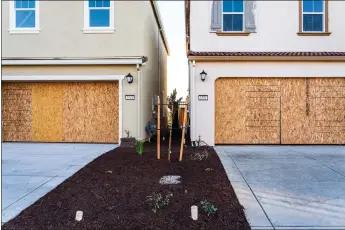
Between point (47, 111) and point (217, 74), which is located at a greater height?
point (217, 74)

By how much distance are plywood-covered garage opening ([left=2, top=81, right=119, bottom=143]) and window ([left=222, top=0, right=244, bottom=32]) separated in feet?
14.3

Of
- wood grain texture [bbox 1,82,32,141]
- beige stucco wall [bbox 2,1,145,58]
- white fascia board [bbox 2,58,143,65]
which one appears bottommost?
wood grain texture [bbox 1,82,32,141]

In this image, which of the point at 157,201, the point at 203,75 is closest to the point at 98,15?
the point at 203,75

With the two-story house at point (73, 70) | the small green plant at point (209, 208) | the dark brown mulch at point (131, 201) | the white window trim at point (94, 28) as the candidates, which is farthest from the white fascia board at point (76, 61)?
the small green plant at point (209, 208)

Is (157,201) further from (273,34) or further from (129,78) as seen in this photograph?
(273,34)

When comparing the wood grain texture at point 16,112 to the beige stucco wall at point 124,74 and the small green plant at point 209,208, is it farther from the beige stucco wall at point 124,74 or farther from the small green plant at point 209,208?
the small green plant at point 209,208

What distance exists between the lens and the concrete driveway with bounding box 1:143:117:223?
16.6 feet

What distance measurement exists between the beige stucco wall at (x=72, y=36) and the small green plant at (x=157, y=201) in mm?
7317

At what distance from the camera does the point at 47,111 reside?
11719mm

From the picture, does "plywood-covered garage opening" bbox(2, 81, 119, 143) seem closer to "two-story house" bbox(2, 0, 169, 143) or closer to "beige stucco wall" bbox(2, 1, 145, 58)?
"two-story house" bbox(2, 0, 169, 143)

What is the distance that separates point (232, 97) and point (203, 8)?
10.4 feet

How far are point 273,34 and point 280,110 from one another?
2581 millimetres

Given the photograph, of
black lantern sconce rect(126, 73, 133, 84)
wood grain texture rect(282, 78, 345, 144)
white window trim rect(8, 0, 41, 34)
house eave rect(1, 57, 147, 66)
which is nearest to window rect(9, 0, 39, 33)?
white window trim rect(8, 0, 41, 34)

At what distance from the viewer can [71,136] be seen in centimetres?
1170
